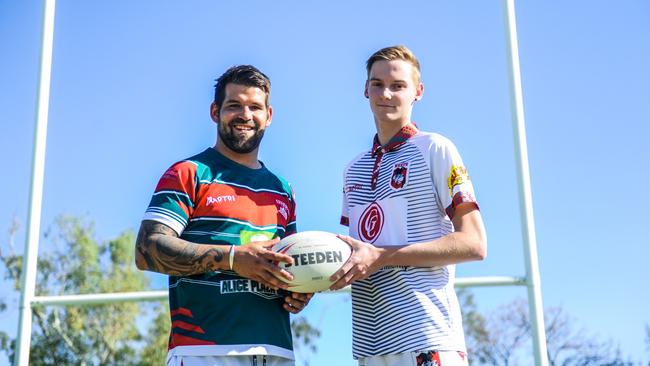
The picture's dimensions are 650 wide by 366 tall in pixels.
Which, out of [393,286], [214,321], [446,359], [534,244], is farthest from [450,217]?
[534,244]

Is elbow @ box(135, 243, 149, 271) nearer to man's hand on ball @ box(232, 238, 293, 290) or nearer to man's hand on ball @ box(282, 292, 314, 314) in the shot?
man's hand on ball @ box(232, 238, 293, 290)

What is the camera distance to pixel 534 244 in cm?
390

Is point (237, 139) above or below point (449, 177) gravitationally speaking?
above

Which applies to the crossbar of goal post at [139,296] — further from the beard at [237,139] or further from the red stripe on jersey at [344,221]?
the beard at [237,139]

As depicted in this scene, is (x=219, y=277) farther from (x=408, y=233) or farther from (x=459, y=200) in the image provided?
(x=459, y=200)

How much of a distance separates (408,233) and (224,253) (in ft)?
2.11

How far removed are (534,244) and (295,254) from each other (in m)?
1.66

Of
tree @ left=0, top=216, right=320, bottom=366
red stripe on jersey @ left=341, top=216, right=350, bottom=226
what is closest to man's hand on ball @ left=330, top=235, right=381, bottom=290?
red stripe on jersey @ left=341, top=216, right=350, bottom=226

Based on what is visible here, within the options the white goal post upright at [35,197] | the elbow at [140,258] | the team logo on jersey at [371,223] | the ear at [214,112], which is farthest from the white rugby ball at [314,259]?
the white goal post upright at [35,197]

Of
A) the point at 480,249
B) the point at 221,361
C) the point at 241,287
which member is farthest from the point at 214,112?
the point at 480,249

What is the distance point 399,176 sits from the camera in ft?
9.27

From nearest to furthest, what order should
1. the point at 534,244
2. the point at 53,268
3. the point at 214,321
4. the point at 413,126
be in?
1. the point at 214,321
2. the point at 413,126
3. the point at 534,244
4. the point at 53,268

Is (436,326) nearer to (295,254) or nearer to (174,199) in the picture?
(295,254)

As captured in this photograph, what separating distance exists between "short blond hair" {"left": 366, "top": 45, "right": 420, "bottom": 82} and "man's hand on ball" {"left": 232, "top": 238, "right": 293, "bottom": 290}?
883mm
